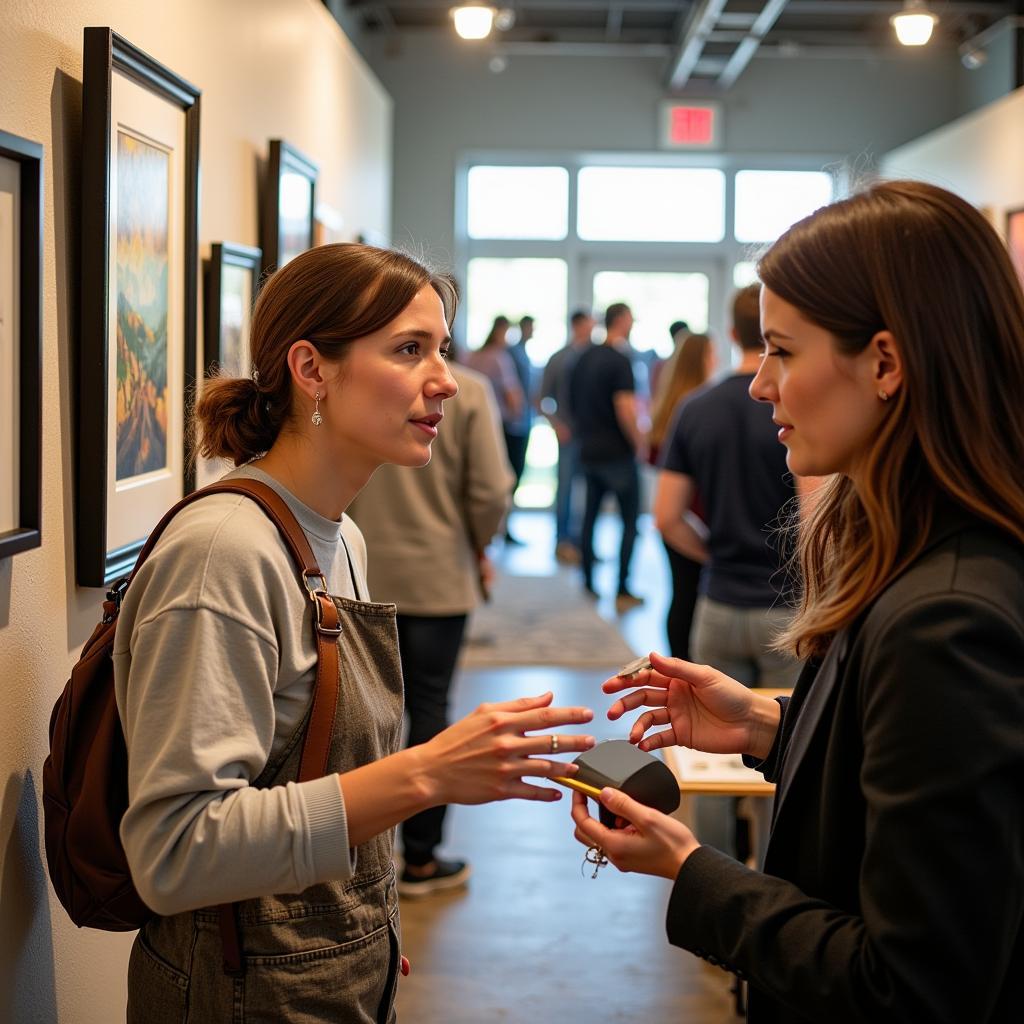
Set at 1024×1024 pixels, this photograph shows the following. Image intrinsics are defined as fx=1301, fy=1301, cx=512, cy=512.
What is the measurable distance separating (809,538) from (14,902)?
4.03 feet

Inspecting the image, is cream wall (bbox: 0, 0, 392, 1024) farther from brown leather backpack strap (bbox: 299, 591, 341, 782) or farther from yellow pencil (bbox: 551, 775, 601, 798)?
yellow pencil (bbox: 551, 775, 601, 798)

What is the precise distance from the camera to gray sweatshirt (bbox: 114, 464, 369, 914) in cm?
138

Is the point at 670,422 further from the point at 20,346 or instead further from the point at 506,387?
the point at 506,387

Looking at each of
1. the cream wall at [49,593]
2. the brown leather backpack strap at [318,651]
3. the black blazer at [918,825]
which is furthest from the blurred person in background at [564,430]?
the black blazer at [918,825]

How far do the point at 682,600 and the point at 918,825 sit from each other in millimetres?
3593

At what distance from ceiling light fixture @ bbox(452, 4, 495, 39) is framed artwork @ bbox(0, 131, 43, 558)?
24.5 ft

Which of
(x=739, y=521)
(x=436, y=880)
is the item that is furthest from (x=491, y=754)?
Answer: (x=436, y=880)

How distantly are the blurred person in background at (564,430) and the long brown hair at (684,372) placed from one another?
422cm

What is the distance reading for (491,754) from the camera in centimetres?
143

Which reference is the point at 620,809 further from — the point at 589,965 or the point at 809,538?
the point at 589,965

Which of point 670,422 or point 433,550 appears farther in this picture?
point 670,422

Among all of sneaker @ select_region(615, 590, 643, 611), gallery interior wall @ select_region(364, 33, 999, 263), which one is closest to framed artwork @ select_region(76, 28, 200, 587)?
sneaker @ select_region(615, 590, 643, 611)

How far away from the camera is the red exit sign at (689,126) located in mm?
12281

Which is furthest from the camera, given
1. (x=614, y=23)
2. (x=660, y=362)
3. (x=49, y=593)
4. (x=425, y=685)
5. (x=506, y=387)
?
(x=660, y=362)
